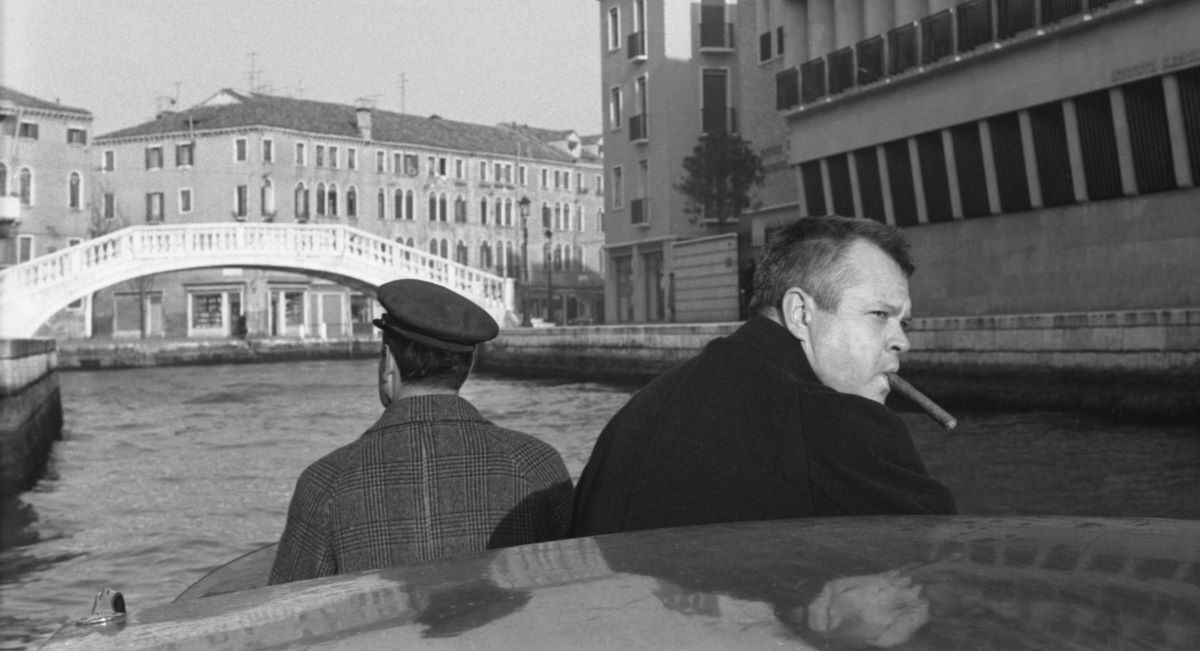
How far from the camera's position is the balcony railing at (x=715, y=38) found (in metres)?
32.3

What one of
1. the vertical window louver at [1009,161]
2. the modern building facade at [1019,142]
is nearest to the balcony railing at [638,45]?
the modern building facade at [1019,142]

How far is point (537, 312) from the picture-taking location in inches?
2448

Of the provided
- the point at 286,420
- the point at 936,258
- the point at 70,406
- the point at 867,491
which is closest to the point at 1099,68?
the point at 936,258

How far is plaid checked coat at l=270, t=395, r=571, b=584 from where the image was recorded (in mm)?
2229

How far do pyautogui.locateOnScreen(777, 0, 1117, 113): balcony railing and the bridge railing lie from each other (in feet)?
38.0

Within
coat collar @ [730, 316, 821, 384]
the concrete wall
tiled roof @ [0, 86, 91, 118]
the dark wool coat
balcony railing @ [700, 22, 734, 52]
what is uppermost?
tiled roof @ [0, 86, 91, 118]

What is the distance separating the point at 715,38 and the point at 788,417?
1237 inches

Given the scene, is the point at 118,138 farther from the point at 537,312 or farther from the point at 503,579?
the point at 503,579

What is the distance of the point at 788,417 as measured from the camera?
175 cm

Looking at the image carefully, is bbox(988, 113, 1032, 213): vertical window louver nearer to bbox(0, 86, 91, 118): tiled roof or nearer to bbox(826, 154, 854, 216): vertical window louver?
bbox(826, 154, 854, 216): vertical window louver

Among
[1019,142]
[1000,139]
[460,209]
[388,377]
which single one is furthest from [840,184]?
[460,209]

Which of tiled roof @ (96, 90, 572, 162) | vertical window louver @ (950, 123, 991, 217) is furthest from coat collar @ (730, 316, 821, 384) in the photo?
tiled roof @ (96, 90, 572, 162)

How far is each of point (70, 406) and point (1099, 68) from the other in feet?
47.3

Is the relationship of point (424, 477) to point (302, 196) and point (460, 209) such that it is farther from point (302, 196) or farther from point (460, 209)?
point (460, 209)
